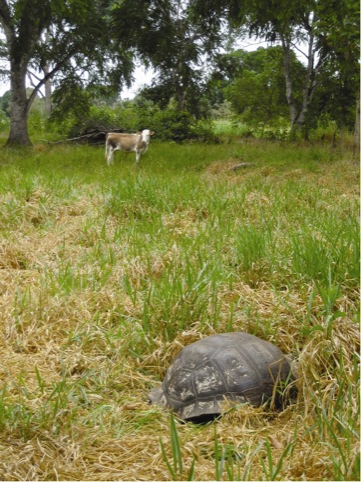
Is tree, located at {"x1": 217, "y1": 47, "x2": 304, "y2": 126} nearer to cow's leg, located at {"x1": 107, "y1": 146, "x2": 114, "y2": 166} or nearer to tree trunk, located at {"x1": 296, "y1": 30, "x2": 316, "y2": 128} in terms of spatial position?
tree trunk, located at {"x1": 296, "y1": 30, "x2": 316, "y2": 128}

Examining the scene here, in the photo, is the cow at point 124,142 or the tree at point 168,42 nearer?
the cow at point 124,142

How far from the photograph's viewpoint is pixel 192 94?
2316cm

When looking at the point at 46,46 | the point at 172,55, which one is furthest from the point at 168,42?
the point at 46,46

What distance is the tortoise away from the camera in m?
3.00

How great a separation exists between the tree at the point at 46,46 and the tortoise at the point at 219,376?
12.4 m

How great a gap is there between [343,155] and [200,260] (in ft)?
32.9

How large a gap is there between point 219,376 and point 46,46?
17.8m

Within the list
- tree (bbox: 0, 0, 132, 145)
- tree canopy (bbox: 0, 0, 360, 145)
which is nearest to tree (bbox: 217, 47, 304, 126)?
tree canopy (bbox: 0, 0, 360, 145)

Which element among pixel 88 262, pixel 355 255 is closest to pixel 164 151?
pixel 88 262

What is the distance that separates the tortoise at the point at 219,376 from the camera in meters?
3.00

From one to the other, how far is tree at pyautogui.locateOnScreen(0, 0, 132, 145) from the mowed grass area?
959 cm

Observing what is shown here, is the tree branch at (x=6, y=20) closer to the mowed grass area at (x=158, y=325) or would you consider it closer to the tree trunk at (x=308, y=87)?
→ the tree trunk at (x=308, y=87)

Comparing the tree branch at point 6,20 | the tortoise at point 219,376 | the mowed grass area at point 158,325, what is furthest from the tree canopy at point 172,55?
the tortoise at point 219,376

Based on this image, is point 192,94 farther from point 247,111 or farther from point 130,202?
point 130,202
